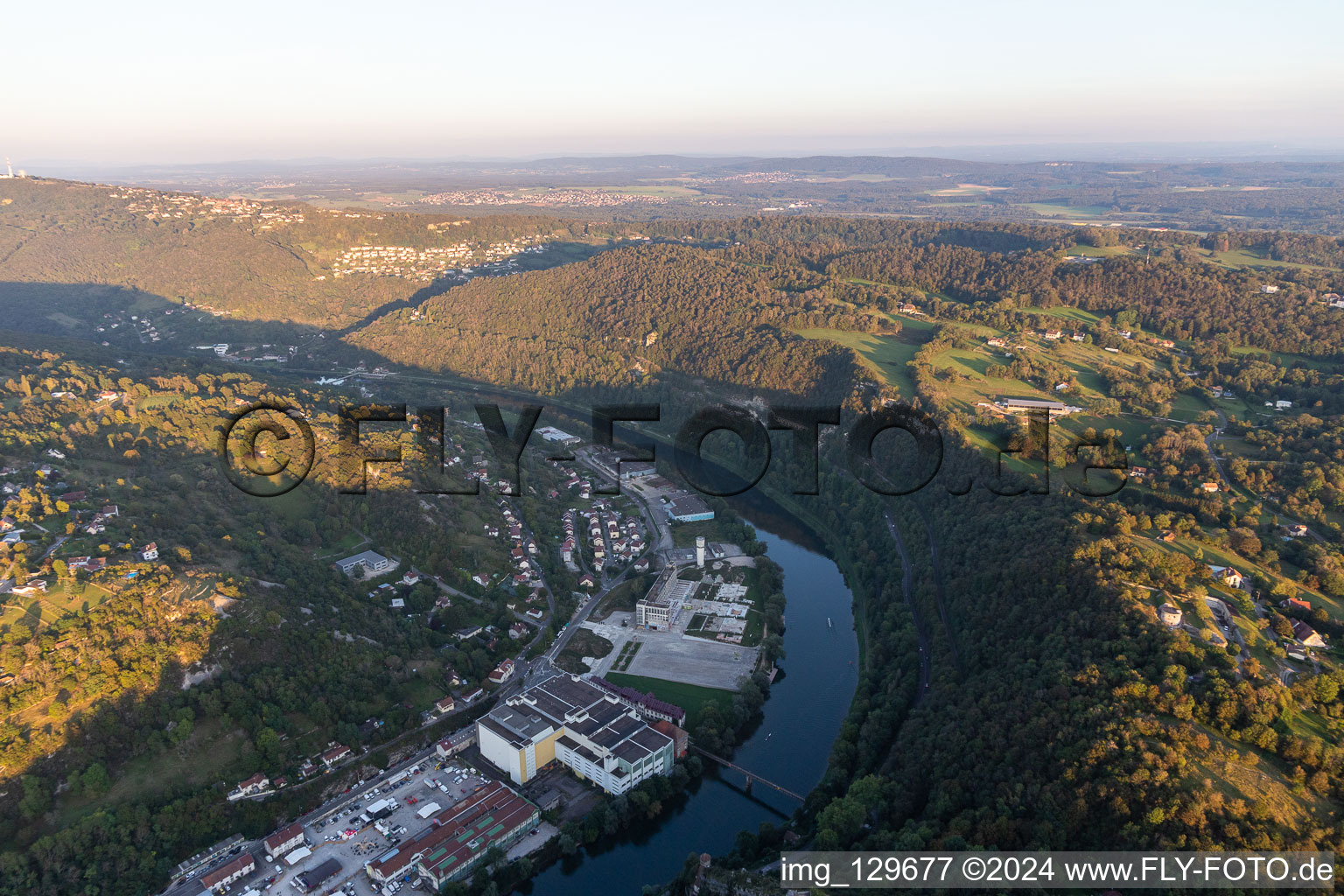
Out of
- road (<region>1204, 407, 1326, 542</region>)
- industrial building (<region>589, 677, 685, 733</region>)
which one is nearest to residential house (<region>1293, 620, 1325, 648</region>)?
road (<region>1204, 407, 1326, 542</region>)

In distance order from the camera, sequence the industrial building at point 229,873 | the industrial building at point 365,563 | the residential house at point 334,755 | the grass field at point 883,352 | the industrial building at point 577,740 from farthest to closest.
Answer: the grass field at point 883,352 < the industrial building at point 365,563 < the industrial building at point 577,740 < the residential house at point 334,755 < the industrial building at point 229,873

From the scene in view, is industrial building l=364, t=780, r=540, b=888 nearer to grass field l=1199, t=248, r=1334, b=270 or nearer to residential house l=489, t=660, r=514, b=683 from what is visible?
residential house l=489, t=660, r=514, b=683

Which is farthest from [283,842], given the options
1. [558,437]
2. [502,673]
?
[558,437]

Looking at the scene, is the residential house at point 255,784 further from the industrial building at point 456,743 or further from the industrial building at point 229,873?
the industrial building at point 456,743

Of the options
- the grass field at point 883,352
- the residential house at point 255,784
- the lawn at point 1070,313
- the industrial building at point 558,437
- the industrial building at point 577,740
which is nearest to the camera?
the residential house at point 255,784

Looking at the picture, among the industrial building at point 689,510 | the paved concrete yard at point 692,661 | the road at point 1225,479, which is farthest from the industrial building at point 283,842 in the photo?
the road at point 1225,479

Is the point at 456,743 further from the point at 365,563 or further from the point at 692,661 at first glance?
the point at 365,563

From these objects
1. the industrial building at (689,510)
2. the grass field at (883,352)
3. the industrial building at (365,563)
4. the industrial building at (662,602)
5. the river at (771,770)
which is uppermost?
the grass field at (883,352)

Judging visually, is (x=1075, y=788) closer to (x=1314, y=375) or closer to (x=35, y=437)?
(x=1314, y=375)
